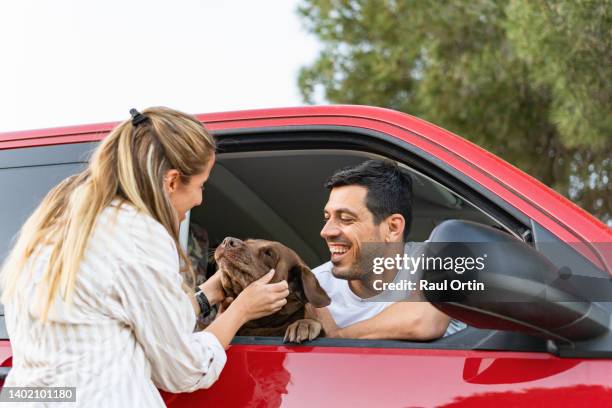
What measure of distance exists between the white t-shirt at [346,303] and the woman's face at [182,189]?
741 mm

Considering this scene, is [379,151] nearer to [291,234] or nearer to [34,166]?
[34,166]

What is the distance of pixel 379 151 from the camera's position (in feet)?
7.89

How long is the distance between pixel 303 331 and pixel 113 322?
587 millimetres

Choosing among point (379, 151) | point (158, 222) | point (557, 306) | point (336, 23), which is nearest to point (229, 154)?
point (379, 151)

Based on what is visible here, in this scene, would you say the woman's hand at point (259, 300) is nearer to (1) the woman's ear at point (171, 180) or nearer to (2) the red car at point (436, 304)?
(2) the red car at point (436, 304)

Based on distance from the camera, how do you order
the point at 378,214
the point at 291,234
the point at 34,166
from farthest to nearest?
the point at 291,234 < the point at 378,214 < the point at 34,166

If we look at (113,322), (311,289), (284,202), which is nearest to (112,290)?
(113,322)

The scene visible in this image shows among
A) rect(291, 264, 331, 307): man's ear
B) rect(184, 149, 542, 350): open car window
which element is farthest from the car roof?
rect(291, 264, 331, 307): man's ear

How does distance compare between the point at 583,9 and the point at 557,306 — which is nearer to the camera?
the point at 557,306

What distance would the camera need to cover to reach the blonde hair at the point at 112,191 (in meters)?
1.79

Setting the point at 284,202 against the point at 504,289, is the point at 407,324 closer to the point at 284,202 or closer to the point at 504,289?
the point at 504,289

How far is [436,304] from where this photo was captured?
177cm

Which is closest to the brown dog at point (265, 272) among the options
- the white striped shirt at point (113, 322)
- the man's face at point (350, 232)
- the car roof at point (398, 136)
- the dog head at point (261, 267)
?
the dog head at point (261, 267)

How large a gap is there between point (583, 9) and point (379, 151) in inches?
158
